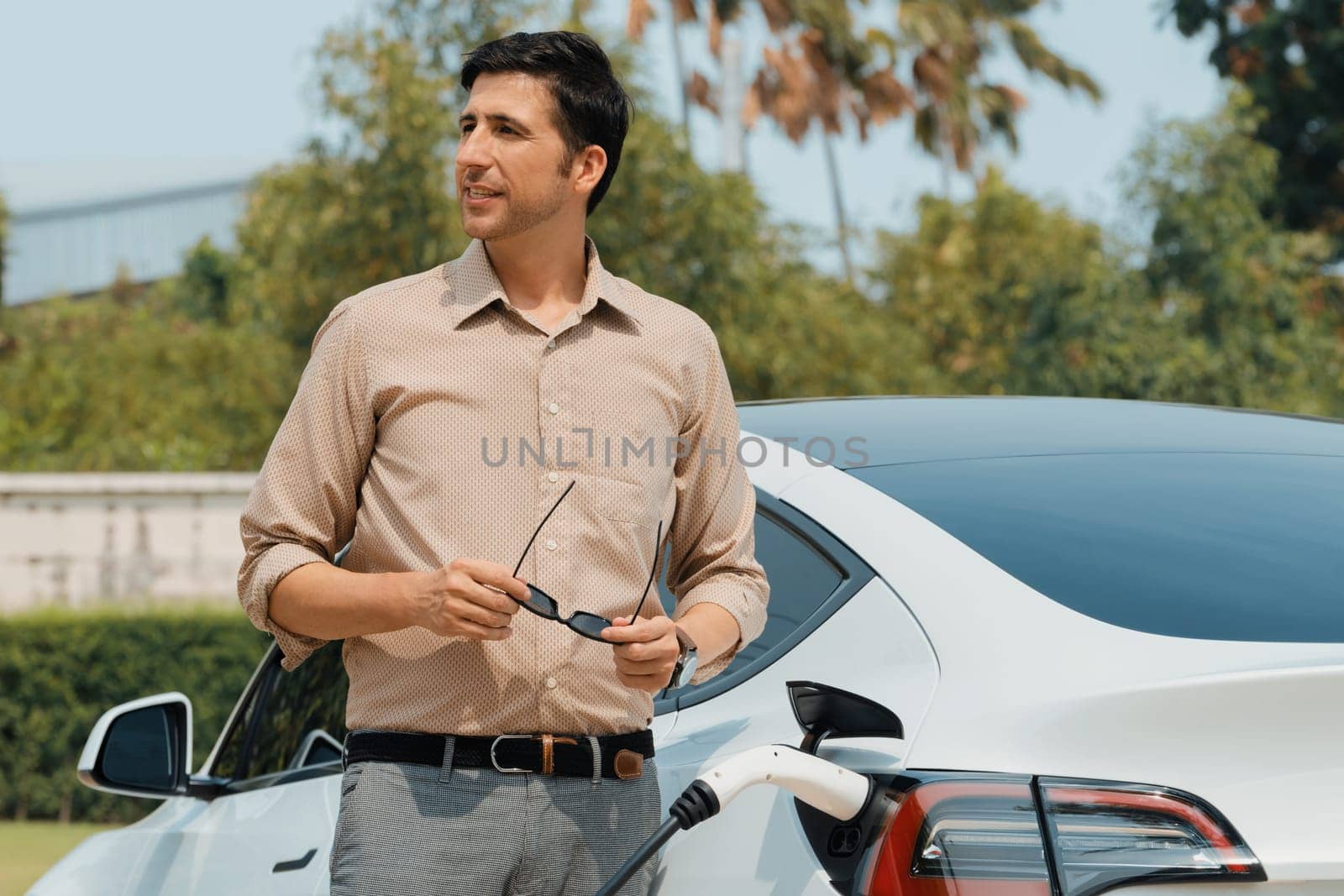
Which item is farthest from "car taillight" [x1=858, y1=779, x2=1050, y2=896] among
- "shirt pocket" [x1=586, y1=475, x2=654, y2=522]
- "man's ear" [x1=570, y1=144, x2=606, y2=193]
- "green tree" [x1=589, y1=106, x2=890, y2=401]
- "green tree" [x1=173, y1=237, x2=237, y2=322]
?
"green tree" [x1=173, y1=237, x2=237, y2=322]

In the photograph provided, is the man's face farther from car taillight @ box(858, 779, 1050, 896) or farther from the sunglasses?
car taillight @ box(858, 779, 1050, 896)

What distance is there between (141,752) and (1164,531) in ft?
6.19

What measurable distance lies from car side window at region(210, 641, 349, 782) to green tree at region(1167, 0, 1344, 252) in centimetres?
1732

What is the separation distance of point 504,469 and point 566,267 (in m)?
0.33

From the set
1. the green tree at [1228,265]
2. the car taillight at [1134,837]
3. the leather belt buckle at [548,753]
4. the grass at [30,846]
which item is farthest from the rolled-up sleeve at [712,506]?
the green tree at [1228,265]

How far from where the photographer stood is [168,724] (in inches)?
121

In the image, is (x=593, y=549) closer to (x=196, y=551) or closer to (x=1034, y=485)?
(x=1034, y=485)

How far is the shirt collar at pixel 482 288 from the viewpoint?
82.4 inches

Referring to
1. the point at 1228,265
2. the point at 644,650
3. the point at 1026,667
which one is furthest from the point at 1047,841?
Result: the point at 1228,265

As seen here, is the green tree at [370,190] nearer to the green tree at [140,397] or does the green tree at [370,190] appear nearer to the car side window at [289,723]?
the green tree at [140,397]

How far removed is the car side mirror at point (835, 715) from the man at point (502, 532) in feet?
0.54

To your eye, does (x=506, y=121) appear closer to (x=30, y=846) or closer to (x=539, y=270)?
(x=539, y=270)

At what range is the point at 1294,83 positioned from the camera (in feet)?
64.5

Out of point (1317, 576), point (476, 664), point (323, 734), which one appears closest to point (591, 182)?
point (476, 664)
